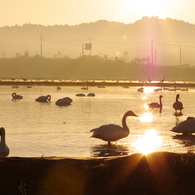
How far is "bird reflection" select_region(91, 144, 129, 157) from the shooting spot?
60.3 feet

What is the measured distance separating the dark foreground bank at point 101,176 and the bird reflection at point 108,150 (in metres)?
6.87

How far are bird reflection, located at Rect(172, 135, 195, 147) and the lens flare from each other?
0.81 meters

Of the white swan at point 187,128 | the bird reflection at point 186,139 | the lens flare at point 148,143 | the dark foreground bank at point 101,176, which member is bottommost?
the bird reflection at point 186,139

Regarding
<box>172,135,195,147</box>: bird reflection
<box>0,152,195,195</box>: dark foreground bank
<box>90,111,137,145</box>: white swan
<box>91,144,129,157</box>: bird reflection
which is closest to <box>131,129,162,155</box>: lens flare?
<box>91,144,129,157</box>: bird reflection

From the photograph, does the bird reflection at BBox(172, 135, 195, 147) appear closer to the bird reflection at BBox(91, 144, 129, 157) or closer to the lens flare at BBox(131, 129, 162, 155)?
the lens flare at BBox(131, 129, 162, 155)

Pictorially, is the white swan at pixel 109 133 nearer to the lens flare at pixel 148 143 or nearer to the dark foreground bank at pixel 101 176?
the lens flare at pixel 148 143

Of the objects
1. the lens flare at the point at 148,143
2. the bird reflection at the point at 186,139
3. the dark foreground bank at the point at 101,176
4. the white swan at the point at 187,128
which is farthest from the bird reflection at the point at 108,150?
the dark foreground bank at the point at 101,176

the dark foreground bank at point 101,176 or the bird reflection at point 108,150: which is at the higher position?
the dark foreground bank at point 101,176

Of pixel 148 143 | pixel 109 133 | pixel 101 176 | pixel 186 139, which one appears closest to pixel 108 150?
pixel 109 133

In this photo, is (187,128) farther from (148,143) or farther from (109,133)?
(109,133)

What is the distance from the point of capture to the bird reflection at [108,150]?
60.3 ft

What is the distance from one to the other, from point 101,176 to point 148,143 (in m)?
10.7

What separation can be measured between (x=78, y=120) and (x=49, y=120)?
1.65 meters

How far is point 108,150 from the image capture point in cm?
1945
